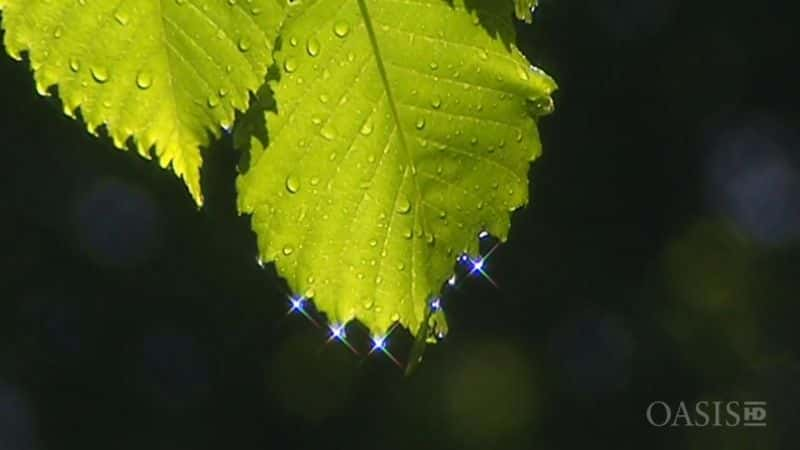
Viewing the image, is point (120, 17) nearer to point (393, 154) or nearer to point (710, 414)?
point (393, 154)

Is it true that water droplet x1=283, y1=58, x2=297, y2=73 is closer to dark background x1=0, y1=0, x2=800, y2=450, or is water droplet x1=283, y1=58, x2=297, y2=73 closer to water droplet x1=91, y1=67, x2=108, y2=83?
water droplet x1=91, y1=67, x2=108, y2=83

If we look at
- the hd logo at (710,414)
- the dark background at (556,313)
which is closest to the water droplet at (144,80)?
the dark background at (556,313)

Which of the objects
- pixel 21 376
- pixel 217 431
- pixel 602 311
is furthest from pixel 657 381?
pixel 21 376

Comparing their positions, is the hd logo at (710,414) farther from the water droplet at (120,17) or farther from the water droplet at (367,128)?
the water droplet at (120,17)

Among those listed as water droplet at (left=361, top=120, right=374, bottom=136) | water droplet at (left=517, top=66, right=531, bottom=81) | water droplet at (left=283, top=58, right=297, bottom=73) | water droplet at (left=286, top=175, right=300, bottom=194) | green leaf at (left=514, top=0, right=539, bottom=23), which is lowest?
water droplet at (left=286, top=175, right=300, bottom=194)

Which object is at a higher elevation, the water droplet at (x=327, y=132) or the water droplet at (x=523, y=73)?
the water droplet at (x=523, y=73)

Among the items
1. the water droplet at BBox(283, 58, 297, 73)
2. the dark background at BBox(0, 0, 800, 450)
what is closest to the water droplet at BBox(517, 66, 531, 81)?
the water droplet at BBox(283, 58, 297, 73)
